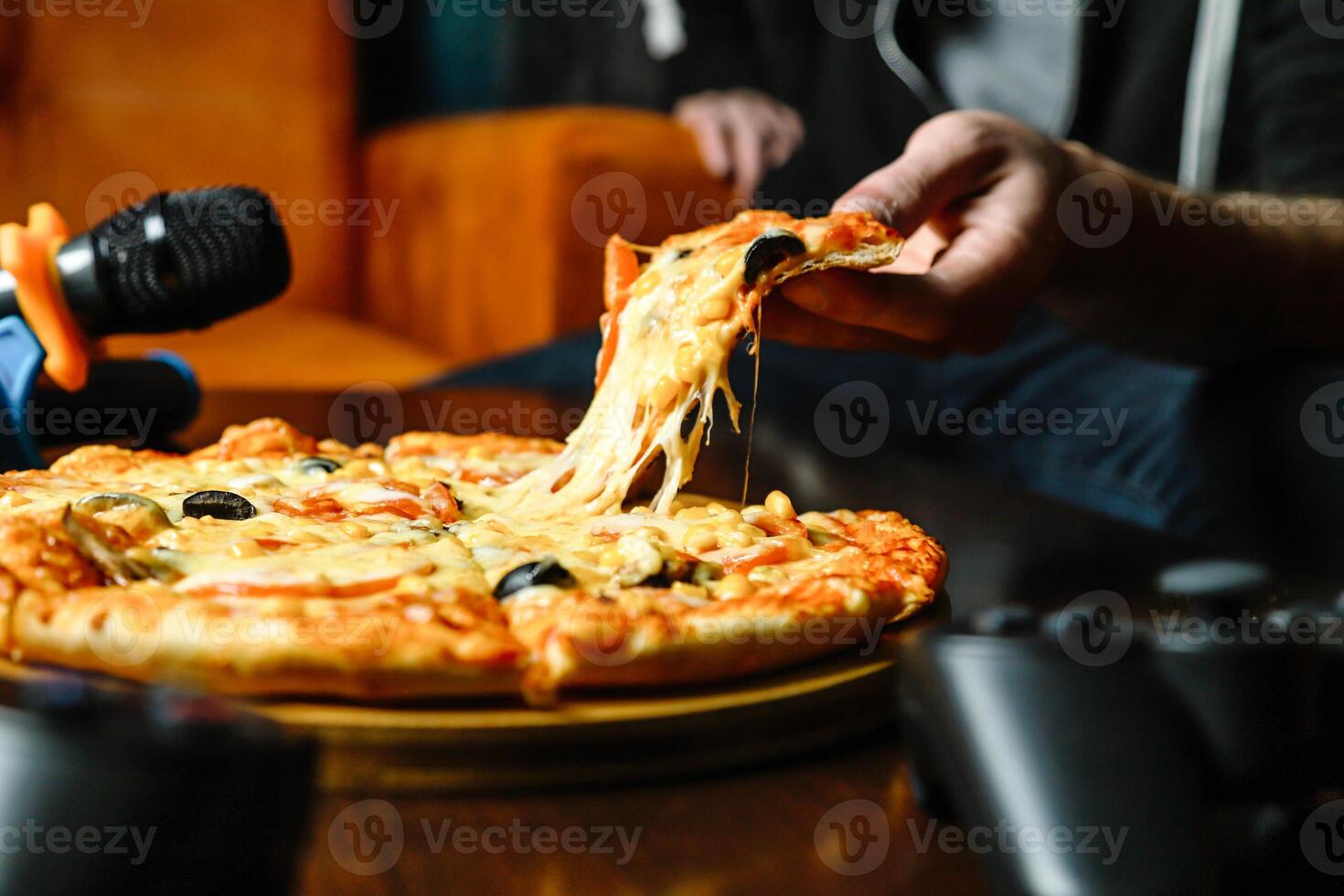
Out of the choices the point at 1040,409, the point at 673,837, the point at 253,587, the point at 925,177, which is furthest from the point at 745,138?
the point at 673,837

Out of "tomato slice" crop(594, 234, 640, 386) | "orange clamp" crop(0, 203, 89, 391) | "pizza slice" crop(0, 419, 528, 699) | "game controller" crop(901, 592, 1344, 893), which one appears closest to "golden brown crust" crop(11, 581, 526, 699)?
→ "pizza slice" crop(0, 419, 528, 699)

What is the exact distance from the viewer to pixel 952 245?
1.30m

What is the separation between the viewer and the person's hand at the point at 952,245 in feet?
3.55

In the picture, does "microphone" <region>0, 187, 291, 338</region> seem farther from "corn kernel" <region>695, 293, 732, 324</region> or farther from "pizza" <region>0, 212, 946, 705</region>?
"corn kernel" <region>695, 293, 732, 324</region>

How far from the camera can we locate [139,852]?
38 cm

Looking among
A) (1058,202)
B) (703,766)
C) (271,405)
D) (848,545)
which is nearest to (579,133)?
(271,405)

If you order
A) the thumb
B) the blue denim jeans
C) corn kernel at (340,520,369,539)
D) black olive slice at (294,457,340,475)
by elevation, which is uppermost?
the thumb

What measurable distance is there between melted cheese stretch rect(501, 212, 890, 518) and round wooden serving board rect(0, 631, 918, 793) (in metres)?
0.33

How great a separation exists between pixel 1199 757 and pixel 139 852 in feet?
1.18

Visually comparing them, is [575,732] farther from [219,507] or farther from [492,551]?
[219,507]

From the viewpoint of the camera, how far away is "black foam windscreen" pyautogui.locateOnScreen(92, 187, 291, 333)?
116cm

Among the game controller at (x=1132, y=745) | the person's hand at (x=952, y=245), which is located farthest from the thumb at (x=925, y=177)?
the game controller at (x=1132, y=745)

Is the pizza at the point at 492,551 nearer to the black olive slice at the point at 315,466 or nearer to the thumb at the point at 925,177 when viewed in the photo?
the black olive slice at the point at 315,466

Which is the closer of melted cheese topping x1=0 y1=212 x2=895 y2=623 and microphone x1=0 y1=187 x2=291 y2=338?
melted cheese topping x1=0 y1=212 x2=895 y2=623
